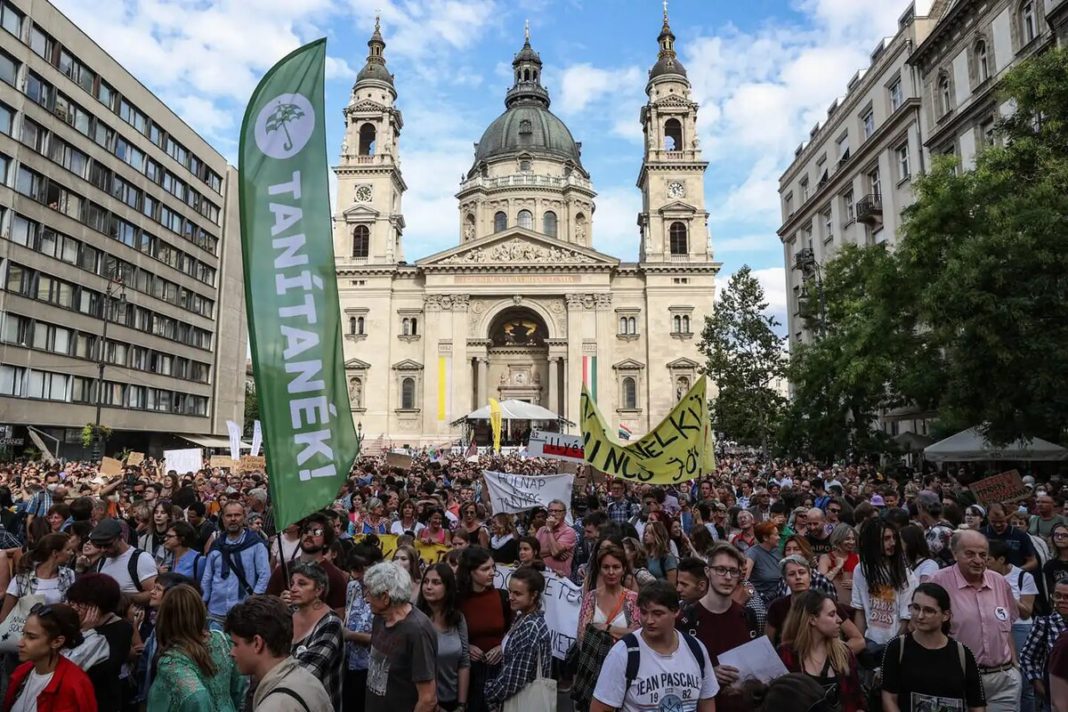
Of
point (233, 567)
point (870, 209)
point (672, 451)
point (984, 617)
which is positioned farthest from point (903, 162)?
point (233, 567)

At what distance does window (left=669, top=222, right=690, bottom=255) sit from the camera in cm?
5916

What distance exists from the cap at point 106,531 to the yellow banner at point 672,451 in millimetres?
7013

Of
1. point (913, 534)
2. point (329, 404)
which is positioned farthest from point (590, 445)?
point (329, 404)

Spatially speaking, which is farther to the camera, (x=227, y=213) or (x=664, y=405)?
(x=664, y=405)

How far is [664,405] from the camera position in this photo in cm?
5603

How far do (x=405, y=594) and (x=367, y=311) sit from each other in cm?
5566

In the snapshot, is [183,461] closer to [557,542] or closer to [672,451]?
[672,451]

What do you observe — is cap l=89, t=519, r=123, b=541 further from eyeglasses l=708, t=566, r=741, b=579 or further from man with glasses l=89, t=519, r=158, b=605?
eyeglasses l=708, t=566, r=741, b=579

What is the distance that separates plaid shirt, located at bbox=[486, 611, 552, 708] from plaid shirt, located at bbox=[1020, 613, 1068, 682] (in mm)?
2986

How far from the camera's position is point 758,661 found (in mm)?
3891

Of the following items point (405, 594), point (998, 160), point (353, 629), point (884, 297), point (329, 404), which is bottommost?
point (353, 629)

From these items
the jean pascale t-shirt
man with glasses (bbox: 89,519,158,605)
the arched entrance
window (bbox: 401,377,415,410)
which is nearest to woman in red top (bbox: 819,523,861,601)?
the jean pascale t-shirt

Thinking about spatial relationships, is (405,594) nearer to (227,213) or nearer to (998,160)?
(998,160)

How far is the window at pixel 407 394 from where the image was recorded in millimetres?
57316
